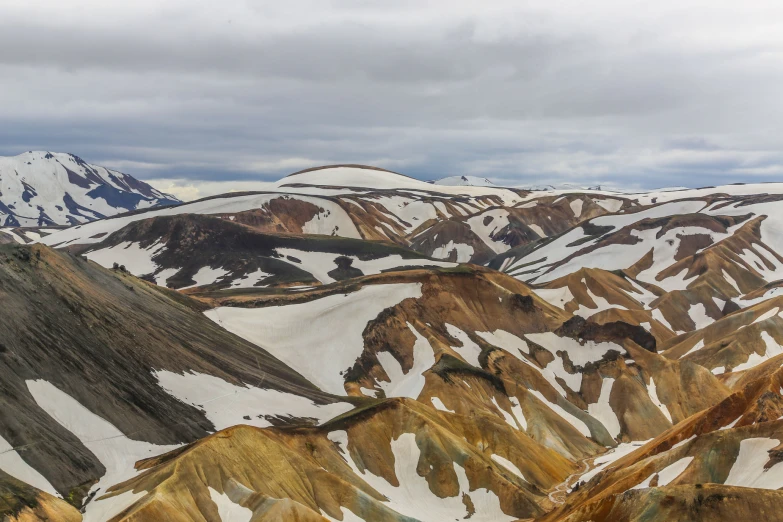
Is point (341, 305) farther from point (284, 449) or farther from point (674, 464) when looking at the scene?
point (674, 464)

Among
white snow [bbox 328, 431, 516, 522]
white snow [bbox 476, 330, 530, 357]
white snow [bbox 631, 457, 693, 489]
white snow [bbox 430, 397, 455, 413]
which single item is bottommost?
white snow [bbox 328, 431, 516, 522]

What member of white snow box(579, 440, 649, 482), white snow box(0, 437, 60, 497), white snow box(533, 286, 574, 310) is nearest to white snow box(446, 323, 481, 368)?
white snow box(579, 440, 649, 482)

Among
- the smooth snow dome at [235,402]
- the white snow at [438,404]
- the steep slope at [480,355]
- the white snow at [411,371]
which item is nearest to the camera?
the smooth snow dome at [235,402]

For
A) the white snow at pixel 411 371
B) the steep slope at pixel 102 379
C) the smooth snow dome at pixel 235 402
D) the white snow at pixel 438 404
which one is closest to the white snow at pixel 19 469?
the steep slope at pixel 102 379

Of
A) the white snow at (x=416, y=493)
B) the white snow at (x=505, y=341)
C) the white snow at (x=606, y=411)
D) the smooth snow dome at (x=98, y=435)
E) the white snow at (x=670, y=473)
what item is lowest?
the white snow at (x=606, y=411)

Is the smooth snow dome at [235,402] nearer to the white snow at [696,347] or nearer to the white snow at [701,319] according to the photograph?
the white snow at [696,347]

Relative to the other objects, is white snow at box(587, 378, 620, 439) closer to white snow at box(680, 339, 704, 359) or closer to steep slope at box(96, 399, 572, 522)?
steep slope at box(96, 399, 572, 522)

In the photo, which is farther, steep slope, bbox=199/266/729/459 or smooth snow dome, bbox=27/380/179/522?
steep slope, bbox=199/266/729/459
